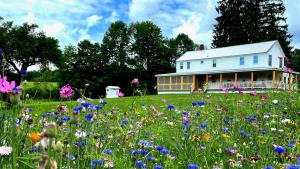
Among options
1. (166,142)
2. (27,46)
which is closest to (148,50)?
(27,46)

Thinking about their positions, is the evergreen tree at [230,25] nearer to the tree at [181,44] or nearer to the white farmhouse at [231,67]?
the white farmhouse at [231,67]

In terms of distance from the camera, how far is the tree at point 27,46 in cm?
4725

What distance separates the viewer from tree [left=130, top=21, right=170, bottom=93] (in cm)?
4993

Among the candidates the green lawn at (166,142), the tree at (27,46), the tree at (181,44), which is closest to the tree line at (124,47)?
the tree at (27,46)

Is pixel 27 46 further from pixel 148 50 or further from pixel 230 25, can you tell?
pixel 230 25

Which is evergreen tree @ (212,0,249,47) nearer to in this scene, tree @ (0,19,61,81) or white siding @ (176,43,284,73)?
white siding @ (176,43,284,73)

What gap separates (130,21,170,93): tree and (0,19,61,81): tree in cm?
1126

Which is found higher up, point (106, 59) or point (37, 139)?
point (106, 59)

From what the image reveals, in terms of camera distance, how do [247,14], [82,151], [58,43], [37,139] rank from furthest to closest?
[58,43] → [247,14] → [82,151] → [37,139]

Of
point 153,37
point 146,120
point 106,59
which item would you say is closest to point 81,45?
point 106,59

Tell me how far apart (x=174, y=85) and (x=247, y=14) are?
1442 cm

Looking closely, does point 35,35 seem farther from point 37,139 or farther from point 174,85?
point 37,139

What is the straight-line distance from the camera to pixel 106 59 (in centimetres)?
4844

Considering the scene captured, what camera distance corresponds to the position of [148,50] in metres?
50.8
